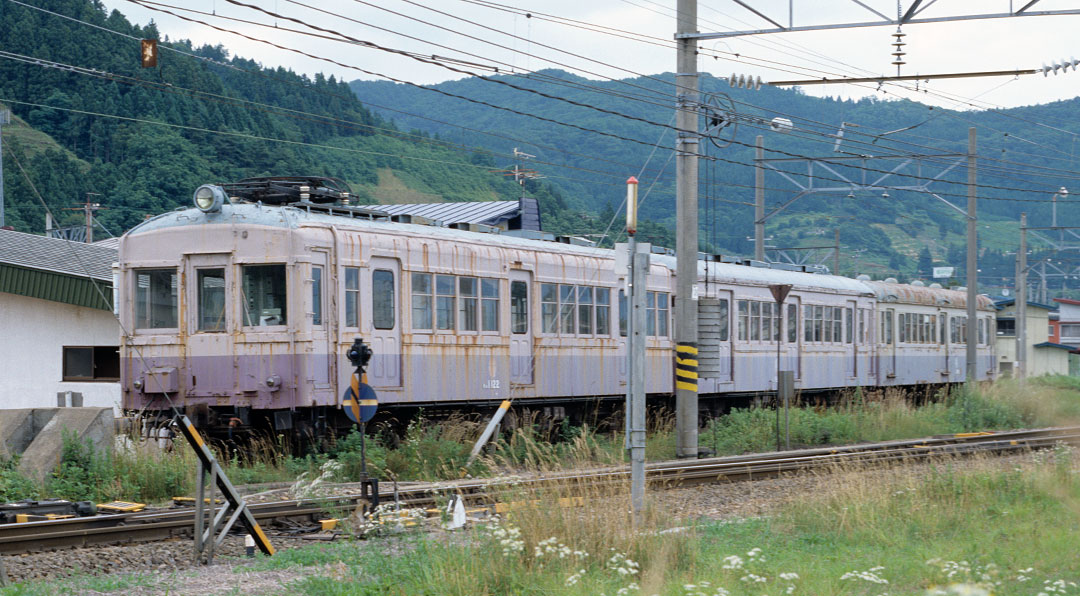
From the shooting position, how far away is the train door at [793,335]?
27438 mm

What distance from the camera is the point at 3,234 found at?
25812mm

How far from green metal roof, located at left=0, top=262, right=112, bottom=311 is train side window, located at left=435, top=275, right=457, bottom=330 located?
7432 millimetres

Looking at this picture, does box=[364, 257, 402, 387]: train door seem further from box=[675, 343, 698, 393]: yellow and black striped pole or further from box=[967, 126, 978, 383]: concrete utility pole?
box=[967, 126, 978, 383]: concrete utility pole

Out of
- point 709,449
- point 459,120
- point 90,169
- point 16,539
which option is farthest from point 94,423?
point 459,120

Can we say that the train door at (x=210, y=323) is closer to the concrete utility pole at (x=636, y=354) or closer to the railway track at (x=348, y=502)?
the railway track at (x=348, y=502)

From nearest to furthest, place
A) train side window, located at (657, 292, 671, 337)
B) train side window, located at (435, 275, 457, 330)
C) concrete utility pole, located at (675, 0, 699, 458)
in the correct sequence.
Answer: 1. train side window, located at (435, 275, 457, 330)
2. concrete utility pole, located at (675, 0, 699, 458)
3. train side window, located at (657, 292, 671, 337)

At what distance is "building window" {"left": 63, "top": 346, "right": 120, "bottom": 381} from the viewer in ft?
76.4

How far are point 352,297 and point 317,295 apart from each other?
58cm

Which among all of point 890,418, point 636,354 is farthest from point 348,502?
point 890,418

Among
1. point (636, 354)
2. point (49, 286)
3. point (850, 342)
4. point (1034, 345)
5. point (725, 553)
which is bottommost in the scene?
point (1034, 345)

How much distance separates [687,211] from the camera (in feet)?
64.4

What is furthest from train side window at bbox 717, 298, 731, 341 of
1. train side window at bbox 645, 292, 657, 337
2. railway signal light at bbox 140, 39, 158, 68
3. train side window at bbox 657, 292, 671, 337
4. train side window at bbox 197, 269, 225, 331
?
railway signal light at bbox 140, 39, 158, 68

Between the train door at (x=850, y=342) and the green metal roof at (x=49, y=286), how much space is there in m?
17.0

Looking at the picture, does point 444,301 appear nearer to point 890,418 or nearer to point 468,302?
point 468,302
